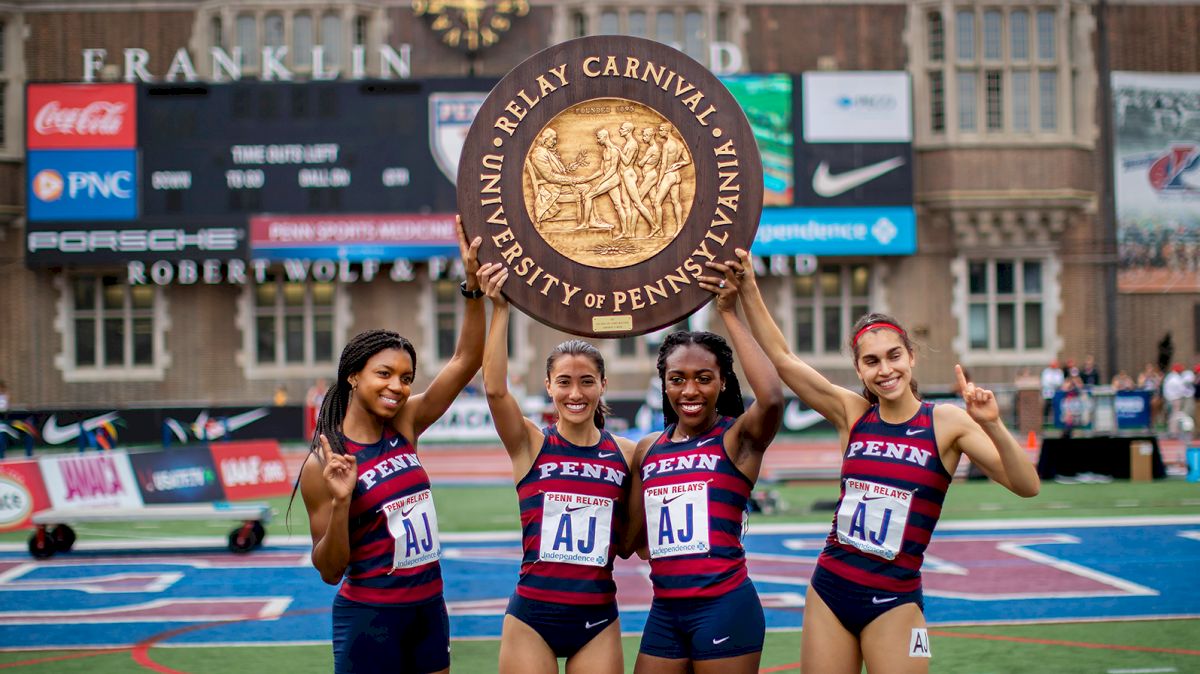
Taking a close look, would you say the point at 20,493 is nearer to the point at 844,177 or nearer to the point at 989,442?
the point at 989,442

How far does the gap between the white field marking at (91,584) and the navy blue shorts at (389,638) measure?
6148mm

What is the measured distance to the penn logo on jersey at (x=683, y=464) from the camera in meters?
4.41

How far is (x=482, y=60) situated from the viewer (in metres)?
26.2

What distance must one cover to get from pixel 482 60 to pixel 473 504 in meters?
14.1

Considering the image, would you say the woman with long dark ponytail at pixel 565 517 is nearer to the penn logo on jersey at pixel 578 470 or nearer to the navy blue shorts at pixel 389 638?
the penn logo on jersey at pixel 578 470

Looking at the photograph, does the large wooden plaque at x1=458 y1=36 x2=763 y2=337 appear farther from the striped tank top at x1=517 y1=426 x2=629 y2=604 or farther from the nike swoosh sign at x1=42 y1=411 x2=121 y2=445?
the nike swoosh sign at x1=42 y1=411 x2=121 y2=445

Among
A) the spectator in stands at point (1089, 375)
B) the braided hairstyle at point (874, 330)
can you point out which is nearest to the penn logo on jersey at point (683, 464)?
the braided hairstyle at point (874, 330)

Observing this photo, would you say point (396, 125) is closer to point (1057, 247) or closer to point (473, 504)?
point (473, 504)

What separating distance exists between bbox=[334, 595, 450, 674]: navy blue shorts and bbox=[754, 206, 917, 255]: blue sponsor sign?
66.2 feet

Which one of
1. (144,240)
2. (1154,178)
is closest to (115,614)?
(144,240)

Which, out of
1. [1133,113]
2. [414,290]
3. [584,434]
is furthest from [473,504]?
[1133,113]

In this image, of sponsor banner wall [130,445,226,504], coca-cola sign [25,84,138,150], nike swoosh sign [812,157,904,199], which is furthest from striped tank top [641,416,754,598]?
coca-cola sign [25,84,138,150]

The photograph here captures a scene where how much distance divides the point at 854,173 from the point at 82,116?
619 inches

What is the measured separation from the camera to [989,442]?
14.4 feet
